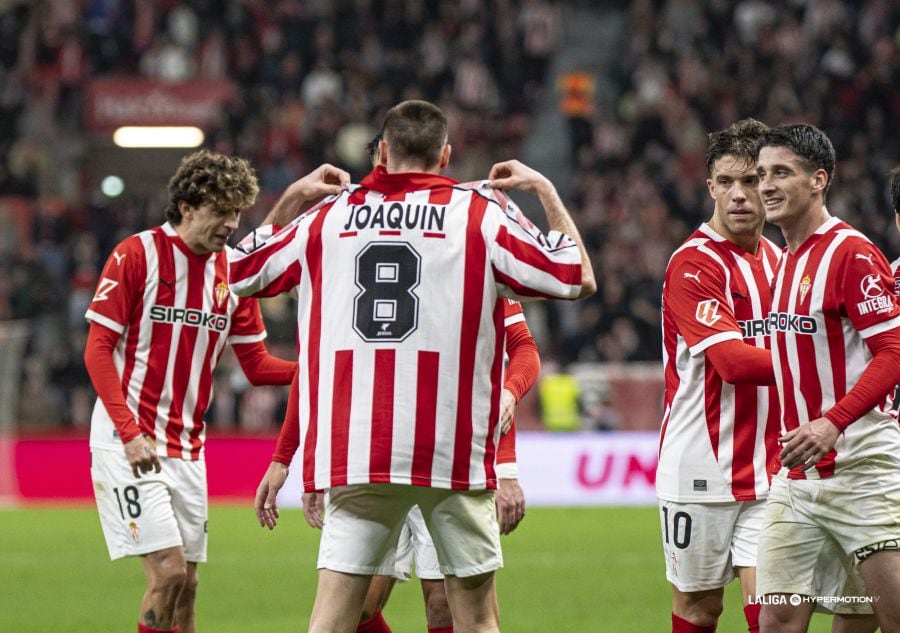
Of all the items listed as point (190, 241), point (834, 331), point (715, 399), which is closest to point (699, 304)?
point (715, 399)

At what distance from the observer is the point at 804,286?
203 inches

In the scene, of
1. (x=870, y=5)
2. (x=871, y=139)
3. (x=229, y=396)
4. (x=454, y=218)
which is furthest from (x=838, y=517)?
(x=870, y=5)

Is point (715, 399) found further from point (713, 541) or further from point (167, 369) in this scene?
point (167, 369)

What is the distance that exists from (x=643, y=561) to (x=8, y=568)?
5249 mm

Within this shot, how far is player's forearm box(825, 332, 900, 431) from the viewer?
4887mm

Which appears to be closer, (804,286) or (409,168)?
(409,168)

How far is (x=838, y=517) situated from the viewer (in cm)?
508

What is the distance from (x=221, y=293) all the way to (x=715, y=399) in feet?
8.08

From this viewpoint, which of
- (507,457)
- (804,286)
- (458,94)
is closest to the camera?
(804,286)

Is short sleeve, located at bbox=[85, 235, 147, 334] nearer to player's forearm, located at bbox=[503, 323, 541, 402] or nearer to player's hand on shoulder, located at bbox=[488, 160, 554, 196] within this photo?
player's forearm, located at bbox=[503, 323, 541, 402]

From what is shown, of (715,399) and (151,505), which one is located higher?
(715,399)

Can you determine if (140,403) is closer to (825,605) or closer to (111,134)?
(825,605)

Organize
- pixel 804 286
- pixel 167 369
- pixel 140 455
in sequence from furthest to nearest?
pixel 167 369, pixel 140 455, pixel 804 286

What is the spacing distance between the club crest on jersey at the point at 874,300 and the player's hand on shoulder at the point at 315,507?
2038 mm
